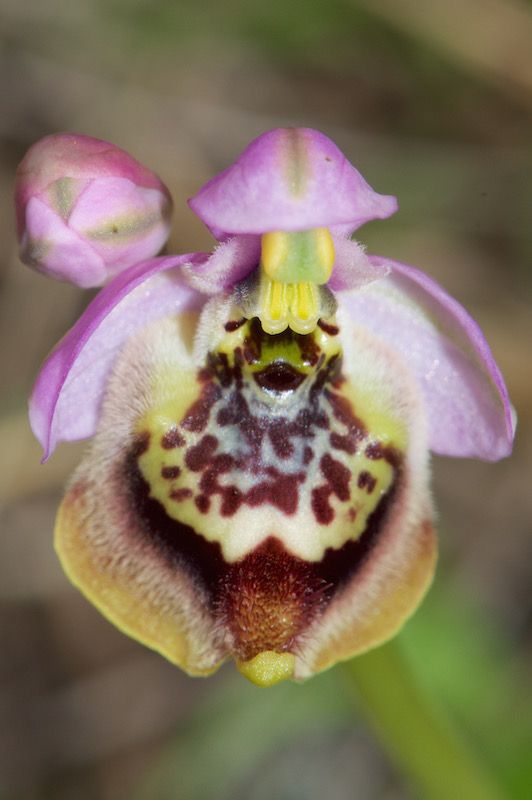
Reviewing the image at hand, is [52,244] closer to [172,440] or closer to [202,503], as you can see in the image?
[172,440]

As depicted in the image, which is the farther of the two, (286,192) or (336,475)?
(336,475)

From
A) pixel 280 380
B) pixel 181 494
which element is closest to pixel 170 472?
pixel 181 494

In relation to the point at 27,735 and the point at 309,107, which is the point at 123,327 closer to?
the point at 27,735

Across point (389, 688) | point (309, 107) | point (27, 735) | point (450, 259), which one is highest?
point (309, 107)

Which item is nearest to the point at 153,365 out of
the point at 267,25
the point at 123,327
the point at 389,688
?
the point at 123,327

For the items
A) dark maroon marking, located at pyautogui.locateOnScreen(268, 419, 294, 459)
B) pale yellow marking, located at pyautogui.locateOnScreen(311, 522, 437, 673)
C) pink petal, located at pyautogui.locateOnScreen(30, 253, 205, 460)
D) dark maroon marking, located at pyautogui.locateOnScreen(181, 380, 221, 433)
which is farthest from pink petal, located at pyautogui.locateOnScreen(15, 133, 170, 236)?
pale yellow marking, located at pyautogui.locateOnScreen(311, 522, 437, 673)

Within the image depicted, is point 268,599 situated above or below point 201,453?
below

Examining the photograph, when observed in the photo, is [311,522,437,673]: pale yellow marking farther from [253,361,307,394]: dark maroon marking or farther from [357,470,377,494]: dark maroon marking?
[253,361,307,394]: dark maroon marking

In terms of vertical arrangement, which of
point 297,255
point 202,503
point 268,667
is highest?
point 297,255
